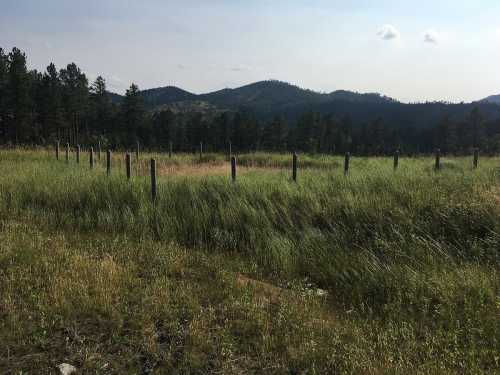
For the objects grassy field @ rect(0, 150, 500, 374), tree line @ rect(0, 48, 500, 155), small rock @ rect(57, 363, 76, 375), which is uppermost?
tree line @ rect(0, 48, 500, 155)

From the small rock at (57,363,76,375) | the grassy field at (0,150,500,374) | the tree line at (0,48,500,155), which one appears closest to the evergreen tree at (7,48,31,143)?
the tree line at (0,48,500,155)

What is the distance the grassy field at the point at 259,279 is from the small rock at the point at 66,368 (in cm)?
9

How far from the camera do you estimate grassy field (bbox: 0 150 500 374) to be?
11.5 feet

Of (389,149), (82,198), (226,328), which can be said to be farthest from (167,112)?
(226,328)

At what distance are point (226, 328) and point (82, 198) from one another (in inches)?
259

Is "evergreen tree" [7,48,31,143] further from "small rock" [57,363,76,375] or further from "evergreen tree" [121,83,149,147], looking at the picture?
"small rock" [57,363,76,375]

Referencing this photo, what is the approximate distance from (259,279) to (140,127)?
70.8m

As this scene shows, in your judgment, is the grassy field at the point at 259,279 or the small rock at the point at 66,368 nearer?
the small rock at the point at 66,368

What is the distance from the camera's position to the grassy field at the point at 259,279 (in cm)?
351

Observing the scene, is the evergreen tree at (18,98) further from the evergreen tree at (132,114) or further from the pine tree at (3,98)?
the evergreen tree at (132,114)

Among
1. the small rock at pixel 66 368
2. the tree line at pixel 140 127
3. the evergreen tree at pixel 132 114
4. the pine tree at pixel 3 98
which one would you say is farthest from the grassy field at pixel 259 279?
the evergreen tree at pixel 132 114

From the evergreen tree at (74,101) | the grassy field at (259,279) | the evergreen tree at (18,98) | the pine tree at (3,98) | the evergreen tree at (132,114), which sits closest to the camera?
the grassy field at (259,279)

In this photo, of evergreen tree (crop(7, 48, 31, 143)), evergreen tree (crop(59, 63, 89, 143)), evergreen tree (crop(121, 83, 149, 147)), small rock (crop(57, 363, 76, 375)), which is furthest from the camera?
evergreen tree (crop(121, 83, 149, 147))

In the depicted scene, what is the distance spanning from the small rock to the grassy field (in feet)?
0.30
